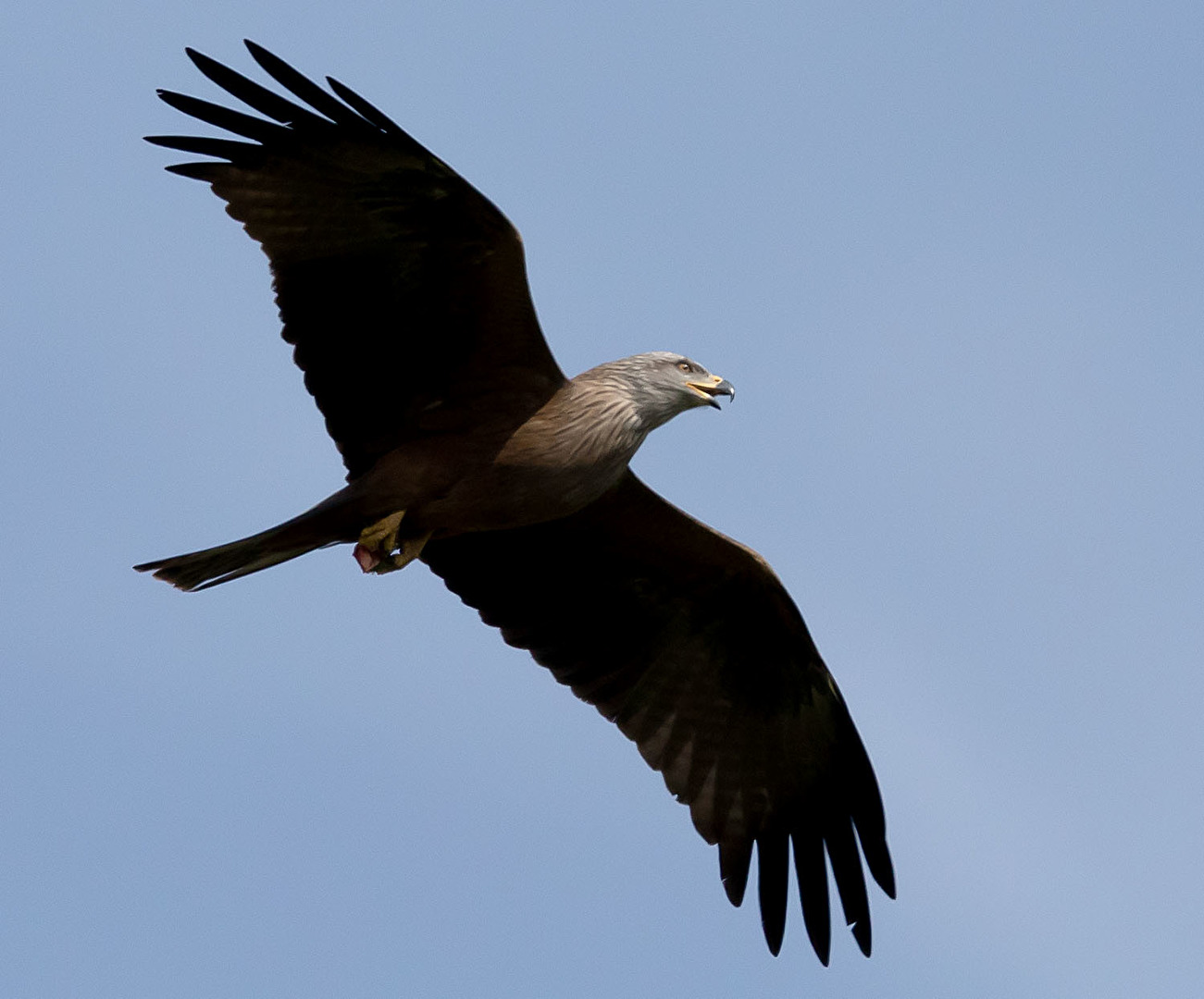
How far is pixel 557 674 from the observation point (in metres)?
10.7

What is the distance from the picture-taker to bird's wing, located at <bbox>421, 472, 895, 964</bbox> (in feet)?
34.6

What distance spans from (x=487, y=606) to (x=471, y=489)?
55.8 inches

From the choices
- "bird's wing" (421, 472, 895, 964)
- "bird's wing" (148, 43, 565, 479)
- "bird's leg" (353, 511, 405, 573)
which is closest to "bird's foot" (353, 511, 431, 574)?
"bird's leg" (353, 511, 405, 573)

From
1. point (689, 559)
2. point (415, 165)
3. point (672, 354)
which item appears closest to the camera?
point (415, 165)

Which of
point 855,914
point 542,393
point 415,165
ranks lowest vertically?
point 855,914

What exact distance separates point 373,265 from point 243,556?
1523 mm

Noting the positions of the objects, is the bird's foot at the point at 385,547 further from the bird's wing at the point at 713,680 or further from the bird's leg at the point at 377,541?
the bird's wing at the point at 713,680

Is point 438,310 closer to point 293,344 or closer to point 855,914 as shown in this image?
point 293,344

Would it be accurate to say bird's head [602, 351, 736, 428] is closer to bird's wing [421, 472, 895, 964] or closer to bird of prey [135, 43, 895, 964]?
bird of prey [135, 43, 895, 964]

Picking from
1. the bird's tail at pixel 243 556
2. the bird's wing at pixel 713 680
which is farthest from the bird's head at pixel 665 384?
the bird's tail at pixel 243 556

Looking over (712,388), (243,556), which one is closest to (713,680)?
(712,388)

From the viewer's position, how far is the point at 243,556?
915cm

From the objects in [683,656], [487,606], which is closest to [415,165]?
[487,606]

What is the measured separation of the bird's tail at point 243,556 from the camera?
29.7ft
